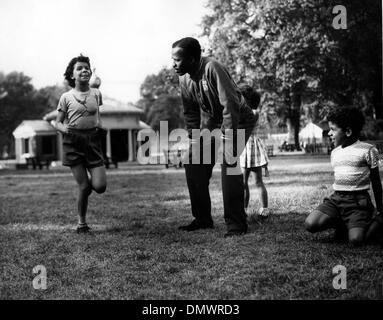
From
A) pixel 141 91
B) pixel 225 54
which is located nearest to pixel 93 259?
pixel 225 54

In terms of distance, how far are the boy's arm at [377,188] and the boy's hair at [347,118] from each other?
37cm

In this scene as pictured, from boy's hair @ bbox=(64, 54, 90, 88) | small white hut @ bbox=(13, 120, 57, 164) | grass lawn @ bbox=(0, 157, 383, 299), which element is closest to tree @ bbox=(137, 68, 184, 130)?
small white hut @ bbox=(13, 120, 57, 164)

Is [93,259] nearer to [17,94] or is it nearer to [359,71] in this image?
[359,71]

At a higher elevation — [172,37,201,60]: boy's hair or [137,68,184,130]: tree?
[137,68,184,130]: tree

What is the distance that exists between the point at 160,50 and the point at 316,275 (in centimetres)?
490

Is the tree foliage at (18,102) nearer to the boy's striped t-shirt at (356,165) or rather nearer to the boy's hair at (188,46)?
the boy's hair at (188,46)

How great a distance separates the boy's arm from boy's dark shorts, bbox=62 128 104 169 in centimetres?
271

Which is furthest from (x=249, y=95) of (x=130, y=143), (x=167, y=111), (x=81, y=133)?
(x=167, y=111)

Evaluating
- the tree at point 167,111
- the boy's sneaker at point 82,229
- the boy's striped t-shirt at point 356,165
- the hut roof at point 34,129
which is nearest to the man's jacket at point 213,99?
the boy's striped t-shirt at point 356,165

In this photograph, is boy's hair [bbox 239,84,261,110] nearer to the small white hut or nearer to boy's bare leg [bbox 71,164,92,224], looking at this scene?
boy's bare leg [bbox 71,164,92,224]

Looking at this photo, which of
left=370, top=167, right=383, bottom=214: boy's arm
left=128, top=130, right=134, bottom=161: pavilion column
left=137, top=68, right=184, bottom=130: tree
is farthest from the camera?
left=137, top=68, right=184, bottom=130: tree

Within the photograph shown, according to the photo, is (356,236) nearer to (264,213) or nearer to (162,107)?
(264,213)

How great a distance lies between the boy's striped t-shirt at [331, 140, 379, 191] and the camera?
4.18 meters

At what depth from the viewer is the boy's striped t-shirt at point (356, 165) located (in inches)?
165
